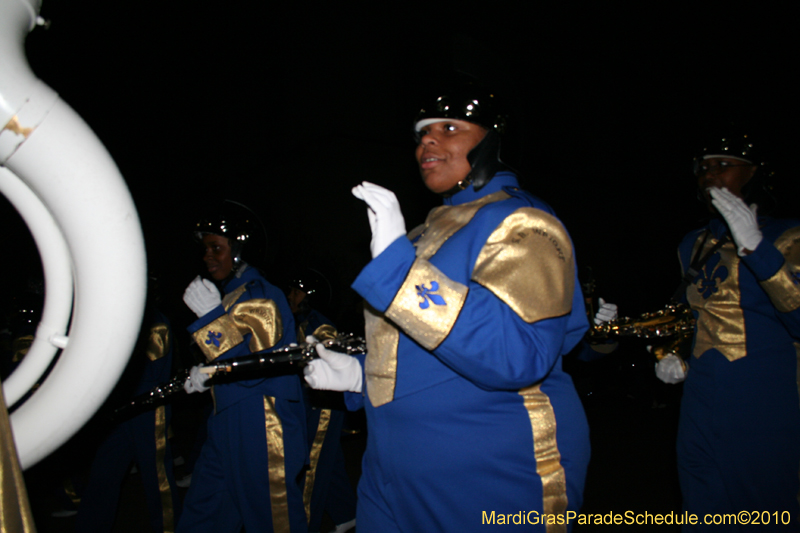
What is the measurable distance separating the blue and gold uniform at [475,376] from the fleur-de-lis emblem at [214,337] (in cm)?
163

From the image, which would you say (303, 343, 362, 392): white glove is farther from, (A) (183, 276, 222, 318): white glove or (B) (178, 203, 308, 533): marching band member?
(A) (183, 276, 222, 318): white glove

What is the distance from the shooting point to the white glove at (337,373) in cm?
198

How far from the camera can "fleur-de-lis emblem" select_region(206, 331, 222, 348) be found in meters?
2.91

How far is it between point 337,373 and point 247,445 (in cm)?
130

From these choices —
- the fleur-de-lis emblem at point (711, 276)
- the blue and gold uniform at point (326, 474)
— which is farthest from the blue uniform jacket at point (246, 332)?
the fleur-de-lis emblem at point (711, 276)

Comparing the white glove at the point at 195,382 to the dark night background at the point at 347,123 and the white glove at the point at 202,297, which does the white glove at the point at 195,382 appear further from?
the dark night background at the point at 347,123

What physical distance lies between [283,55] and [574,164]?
7.88m

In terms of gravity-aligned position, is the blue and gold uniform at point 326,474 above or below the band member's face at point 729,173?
below

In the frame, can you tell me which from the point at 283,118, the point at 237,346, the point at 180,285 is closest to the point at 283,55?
the point at 283,118

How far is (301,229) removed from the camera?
11.0 metres

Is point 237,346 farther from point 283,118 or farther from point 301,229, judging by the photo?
point 283,118

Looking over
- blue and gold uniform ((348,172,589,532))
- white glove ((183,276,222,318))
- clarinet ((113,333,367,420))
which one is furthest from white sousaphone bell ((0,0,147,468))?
white glove ((183,276,222,318))

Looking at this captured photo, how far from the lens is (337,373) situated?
198 centimetres

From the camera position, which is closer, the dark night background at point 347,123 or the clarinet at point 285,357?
the clarinet at point 285,357
